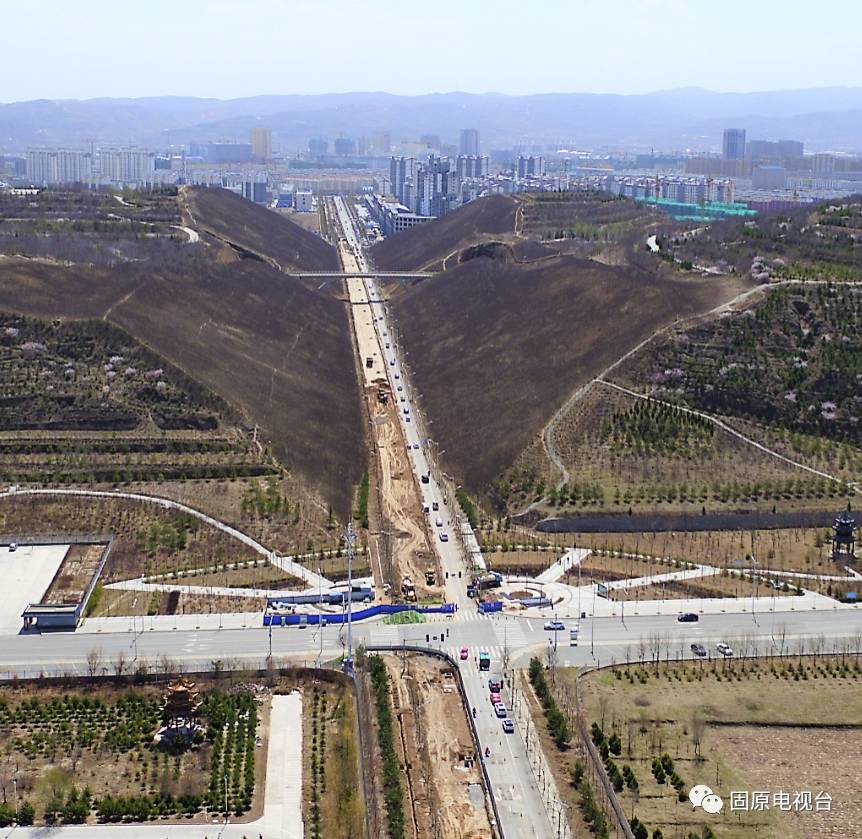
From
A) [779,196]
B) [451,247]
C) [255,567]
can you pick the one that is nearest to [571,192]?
[451,247]

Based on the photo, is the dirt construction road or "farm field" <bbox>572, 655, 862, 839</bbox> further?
"farm field" <bbox>572, 655, 862, 839</bbox>

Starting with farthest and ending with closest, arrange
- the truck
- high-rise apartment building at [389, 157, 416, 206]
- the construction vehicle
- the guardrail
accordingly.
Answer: high-rise apartment building at [389, 157, 416, 206] → the truck → the construction vehicle → the guardrail

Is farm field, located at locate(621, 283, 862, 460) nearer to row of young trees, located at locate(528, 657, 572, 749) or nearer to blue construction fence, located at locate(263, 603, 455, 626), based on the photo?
blue construction fence, located at locate(263, 603, 455, 626)

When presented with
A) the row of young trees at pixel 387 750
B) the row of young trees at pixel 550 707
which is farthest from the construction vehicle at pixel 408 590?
the row of young trees at pixel 550 707

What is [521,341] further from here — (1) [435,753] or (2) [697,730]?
(1) [435,753]

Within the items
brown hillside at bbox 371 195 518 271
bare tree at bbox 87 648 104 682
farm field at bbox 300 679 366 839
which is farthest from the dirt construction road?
brown hillside at bbox 371 195 518 271

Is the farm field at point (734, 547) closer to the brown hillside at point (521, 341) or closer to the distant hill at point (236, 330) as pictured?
the brown hillside at point (521, 341)
